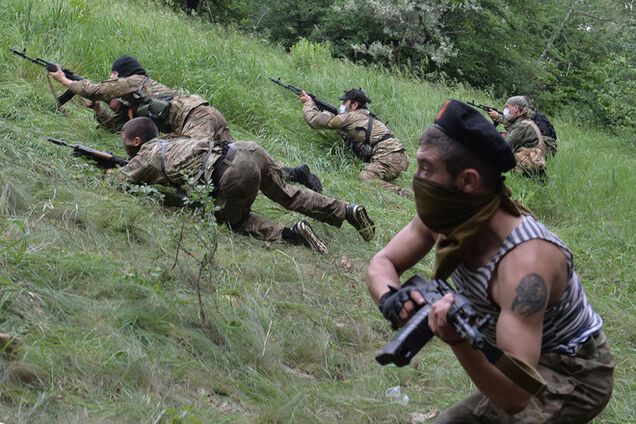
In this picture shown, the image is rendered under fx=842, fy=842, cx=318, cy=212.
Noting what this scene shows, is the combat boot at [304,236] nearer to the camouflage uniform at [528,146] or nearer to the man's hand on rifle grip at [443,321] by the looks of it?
the man's hand on rifle grip at [443,321]

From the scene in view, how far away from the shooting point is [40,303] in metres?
4.14

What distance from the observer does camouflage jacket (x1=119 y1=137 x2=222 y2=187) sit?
21.1 feet

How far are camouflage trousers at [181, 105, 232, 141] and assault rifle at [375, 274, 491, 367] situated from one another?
5.48 meters

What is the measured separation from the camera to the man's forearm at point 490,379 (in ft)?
7.66

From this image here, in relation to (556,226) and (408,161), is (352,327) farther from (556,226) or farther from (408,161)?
(408,161)

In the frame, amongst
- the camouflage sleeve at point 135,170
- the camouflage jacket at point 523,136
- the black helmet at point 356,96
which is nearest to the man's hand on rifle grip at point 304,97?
the black helmet at point 356,96

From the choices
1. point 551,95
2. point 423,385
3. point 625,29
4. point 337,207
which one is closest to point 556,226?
point 337,207

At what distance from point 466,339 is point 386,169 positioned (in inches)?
313

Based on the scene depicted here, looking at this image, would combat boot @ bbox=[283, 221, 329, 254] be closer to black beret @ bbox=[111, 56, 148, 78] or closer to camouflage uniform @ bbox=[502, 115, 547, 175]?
black beret @ bbox=[111, 56, 148, 78]

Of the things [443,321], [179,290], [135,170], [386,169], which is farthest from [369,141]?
[443,321]

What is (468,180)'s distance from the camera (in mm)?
Answer: 2510

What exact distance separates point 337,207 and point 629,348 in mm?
2599

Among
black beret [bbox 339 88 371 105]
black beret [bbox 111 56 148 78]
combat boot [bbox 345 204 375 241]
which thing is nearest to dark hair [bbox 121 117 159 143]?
combat boot [bbox 345 204 375 241]

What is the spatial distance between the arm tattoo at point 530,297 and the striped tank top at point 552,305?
137 mm
